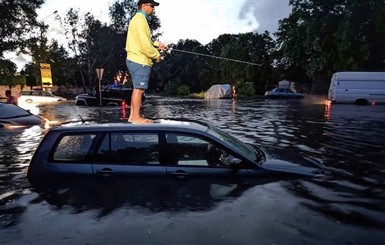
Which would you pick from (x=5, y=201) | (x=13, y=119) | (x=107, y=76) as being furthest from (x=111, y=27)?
(x=5, y=201)

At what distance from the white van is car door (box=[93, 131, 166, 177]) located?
28445 millimetres

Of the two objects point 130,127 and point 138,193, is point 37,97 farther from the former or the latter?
point 138,193

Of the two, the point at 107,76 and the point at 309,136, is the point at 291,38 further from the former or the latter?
the point at 309,136

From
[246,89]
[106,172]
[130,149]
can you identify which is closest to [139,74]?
[130,149]

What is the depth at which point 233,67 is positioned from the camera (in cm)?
6556

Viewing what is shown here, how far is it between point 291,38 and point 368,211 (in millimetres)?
47142

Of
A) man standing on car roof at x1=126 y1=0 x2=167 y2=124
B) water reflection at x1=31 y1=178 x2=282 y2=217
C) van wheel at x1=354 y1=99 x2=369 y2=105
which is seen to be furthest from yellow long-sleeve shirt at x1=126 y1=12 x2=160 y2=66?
van wheel at x1=354 y1=99 x2=369 y2=105

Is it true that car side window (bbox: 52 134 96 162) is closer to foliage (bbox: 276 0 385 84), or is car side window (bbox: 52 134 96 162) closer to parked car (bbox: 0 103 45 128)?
parked car (bbox: 0 103 45 128)

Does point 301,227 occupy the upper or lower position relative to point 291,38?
lower

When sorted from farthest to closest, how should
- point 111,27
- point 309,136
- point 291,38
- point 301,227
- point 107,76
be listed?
point 107,76 < point 111,27 < point 291,38 < point 309,136 < point 301,227

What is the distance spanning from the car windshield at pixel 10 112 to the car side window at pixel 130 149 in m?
8.05

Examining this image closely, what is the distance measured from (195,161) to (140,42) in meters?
2.25

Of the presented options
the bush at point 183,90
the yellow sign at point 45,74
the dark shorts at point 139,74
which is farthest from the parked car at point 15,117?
the bush at point 183,90

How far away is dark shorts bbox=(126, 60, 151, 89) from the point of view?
6695mm
